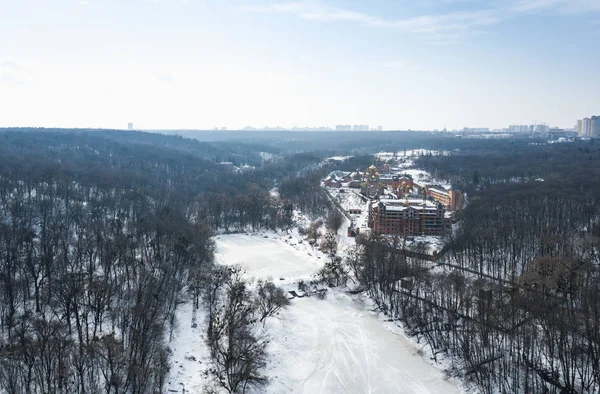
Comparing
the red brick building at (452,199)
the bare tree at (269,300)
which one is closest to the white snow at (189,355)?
the bare tree at (269,300)

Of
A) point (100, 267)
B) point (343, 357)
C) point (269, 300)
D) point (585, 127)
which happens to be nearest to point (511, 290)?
point (343, 357)

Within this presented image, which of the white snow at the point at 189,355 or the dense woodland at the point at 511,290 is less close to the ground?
the dense woodland at the point at 511,290

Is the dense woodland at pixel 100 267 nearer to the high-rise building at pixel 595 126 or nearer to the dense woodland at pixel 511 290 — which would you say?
the dense woodland at pixel 511 290

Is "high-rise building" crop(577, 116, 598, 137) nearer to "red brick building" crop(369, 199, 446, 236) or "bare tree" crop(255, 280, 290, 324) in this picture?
"red brick building" crop(369, 199, 446, 236)

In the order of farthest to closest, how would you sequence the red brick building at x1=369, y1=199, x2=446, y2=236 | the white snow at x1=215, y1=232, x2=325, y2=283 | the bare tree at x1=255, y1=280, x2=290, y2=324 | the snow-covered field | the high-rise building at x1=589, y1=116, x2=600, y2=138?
the high-rise building at x1=589, y1=116, x2=600, y2=138 < the red brick building at x1=369, y1=199, x2=446, y2=236 < the white snow at x1=215, y1=232, x2=325, y2=283 < the bare tree at x1=255, y1=280, x2=290, y2=324 < the snow-covered field

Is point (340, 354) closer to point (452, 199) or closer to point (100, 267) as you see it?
point (100, 267)

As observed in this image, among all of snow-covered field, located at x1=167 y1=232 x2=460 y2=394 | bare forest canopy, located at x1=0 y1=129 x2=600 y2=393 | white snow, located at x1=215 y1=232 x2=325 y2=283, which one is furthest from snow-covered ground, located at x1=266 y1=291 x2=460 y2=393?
white snow, located at x1=215 y1=232 x2=325 y2=283

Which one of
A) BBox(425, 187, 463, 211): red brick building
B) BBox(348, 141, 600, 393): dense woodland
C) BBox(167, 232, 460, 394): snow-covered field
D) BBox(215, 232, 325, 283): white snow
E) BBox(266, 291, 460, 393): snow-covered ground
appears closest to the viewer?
BBox(348, 141, 600, 393): dense woodland

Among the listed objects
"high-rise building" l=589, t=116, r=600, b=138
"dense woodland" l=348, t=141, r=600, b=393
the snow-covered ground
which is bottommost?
the snow-covered ground

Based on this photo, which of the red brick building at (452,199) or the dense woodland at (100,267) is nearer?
the dense woodland at (100,267)
